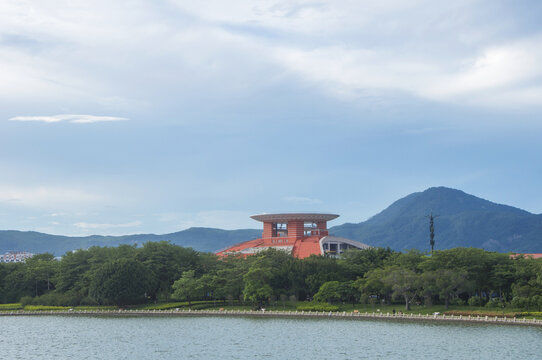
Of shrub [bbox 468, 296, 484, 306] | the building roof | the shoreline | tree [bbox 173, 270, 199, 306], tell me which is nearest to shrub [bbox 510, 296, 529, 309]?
the shoreline

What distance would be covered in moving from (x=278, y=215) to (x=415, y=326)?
64.6 metres

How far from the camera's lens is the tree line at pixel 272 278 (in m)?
76.6

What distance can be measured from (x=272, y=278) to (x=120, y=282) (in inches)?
864

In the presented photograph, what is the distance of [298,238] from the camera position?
12638cm

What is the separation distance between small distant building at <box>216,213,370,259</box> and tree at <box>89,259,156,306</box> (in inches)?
1275

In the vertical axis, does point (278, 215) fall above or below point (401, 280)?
above

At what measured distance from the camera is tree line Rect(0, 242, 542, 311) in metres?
76.6

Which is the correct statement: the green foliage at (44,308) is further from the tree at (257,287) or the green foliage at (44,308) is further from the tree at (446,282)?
the tree at (446,282)

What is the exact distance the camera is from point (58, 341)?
59.7m

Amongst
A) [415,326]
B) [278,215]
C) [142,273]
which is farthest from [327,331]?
[278,215]

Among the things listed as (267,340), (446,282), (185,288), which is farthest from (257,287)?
(267,340)

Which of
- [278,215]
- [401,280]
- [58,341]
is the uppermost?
[278,215]

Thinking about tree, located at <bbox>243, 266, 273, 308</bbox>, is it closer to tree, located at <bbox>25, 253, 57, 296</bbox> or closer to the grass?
the grass

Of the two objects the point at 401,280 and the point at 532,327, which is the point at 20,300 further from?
the point at 532,327
